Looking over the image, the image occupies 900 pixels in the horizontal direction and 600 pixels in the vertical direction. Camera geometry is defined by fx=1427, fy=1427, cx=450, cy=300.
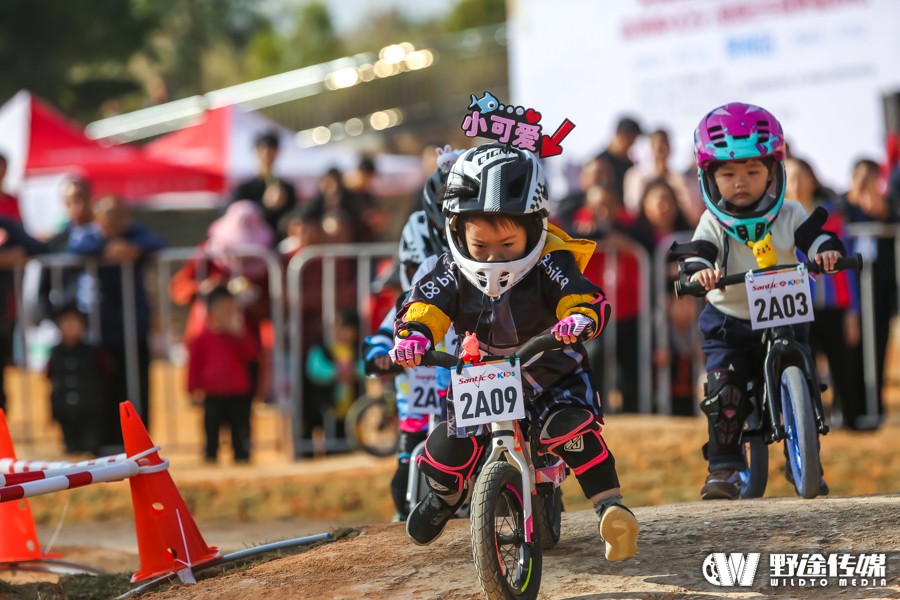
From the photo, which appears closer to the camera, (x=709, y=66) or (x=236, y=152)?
(x=709, y=66)

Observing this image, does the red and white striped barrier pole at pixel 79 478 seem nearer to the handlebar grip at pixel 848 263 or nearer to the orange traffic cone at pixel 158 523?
the orange traffic cone at pixel 158 523

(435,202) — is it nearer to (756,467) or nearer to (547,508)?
(547,508)

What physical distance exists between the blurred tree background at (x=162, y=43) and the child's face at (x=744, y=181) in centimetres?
1969

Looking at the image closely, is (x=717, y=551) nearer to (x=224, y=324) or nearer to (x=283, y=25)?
(x=224, y=324)

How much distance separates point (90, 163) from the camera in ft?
64.4

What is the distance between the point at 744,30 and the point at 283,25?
53.5m

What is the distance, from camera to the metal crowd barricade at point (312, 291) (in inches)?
456

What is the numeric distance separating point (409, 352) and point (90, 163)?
15372 millimetres

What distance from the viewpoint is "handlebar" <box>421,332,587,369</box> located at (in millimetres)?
5082

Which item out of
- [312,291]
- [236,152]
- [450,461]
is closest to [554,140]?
[450,461]

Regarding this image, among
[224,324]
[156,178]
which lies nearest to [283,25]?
[156,178]

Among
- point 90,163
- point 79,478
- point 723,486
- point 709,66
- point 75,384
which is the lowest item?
point 723,486

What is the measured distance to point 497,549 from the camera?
4934 millimetres

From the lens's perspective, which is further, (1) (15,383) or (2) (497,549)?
(1) (15,383)
